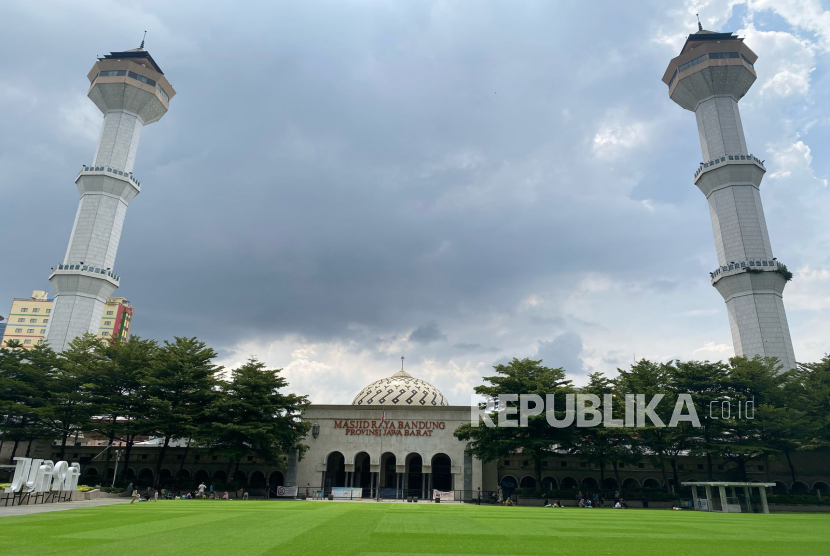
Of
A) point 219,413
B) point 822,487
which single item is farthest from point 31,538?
point 822,487

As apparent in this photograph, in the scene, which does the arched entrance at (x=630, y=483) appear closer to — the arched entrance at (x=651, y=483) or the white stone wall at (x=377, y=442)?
the arched entrance at (x=651, y=483)

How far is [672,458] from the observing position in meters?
41.8

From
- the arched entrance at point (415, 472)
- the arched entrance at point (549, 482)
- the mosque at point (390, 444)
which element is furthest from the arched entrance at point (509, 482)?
the arched entrance at point (415, 472)

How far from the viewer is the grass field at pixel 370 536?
12.4 metres

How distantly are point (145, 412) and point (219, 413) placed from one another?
5.81 meters

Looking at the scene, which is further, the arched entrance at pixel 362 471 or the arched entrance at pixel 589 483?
the arched entrance at pixel 362 471

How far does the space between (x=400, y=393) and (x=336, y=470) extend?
10055 mm

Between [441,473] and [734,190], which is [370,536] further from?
[734,190]

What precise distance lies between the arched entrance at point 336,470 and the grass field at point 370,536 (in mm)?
31469

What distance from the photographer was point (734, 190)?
55469mm

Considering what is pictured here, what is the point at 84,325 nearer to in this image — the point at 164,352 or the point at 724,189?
the point at 164,352

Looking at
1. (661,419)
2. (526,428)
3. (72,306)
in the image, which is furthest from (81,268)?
(661,419)

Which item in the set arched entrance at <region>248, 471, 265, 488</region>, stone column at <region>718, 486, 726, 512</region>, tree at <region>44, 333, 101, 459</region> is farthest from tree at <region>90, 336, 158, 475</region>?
stone column at <region>718, 486, 726, 512</region>

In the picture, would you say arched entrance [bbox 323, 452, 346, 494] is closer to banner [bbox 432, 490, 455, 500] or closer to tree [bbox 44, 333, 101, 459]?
banner [bbox 432, 490, 455, 500]
